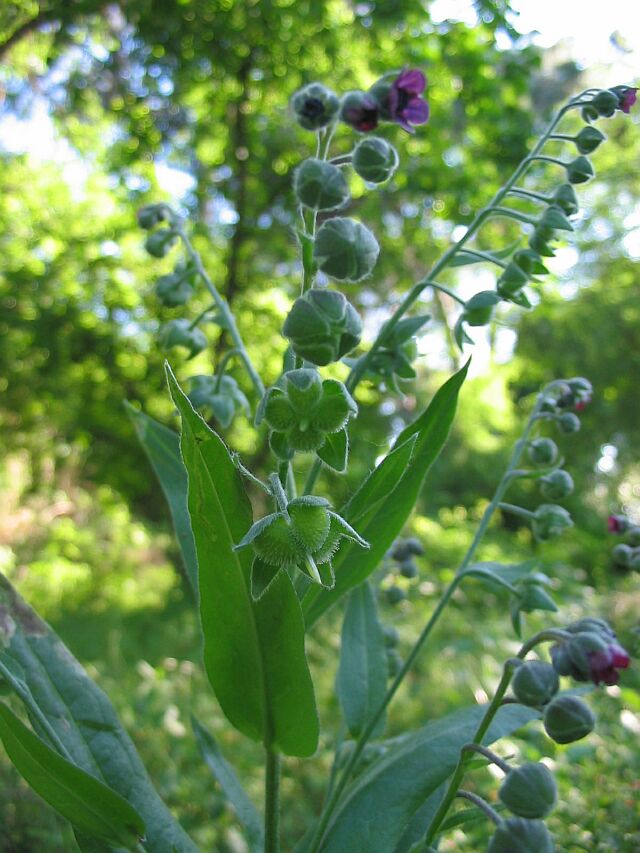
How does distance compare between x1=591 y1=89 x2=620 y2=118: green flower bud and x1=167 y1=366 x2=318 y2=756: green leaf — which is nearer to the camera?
x1=167 y1=366 x2=318 y2=756: green leaf

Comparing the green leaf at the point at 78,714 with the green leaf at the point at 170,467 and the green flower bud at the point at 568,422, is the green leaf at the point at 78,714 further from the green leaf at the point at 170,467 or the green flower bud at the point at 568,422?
the green flower bud at the point at 568,422

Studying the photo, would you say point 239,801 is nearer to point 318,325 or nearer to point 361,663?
point 361,663

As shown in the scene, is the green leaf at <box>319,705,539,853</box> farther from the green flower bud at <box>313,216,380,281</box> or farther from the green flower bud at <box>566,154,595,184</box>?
the green flower bud at <box>566,154,595,184</box>

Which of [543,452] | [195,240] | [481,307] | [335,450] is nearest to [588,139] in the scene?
[481,307]

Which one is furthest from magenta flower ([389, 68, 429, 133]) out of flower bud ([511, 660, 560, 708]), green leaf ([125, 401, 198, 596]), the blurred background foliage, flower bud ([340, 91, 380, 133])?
the blurred background foliage

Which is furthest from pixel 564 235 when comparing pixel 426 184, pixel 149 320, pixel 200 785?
pixel 149 320
